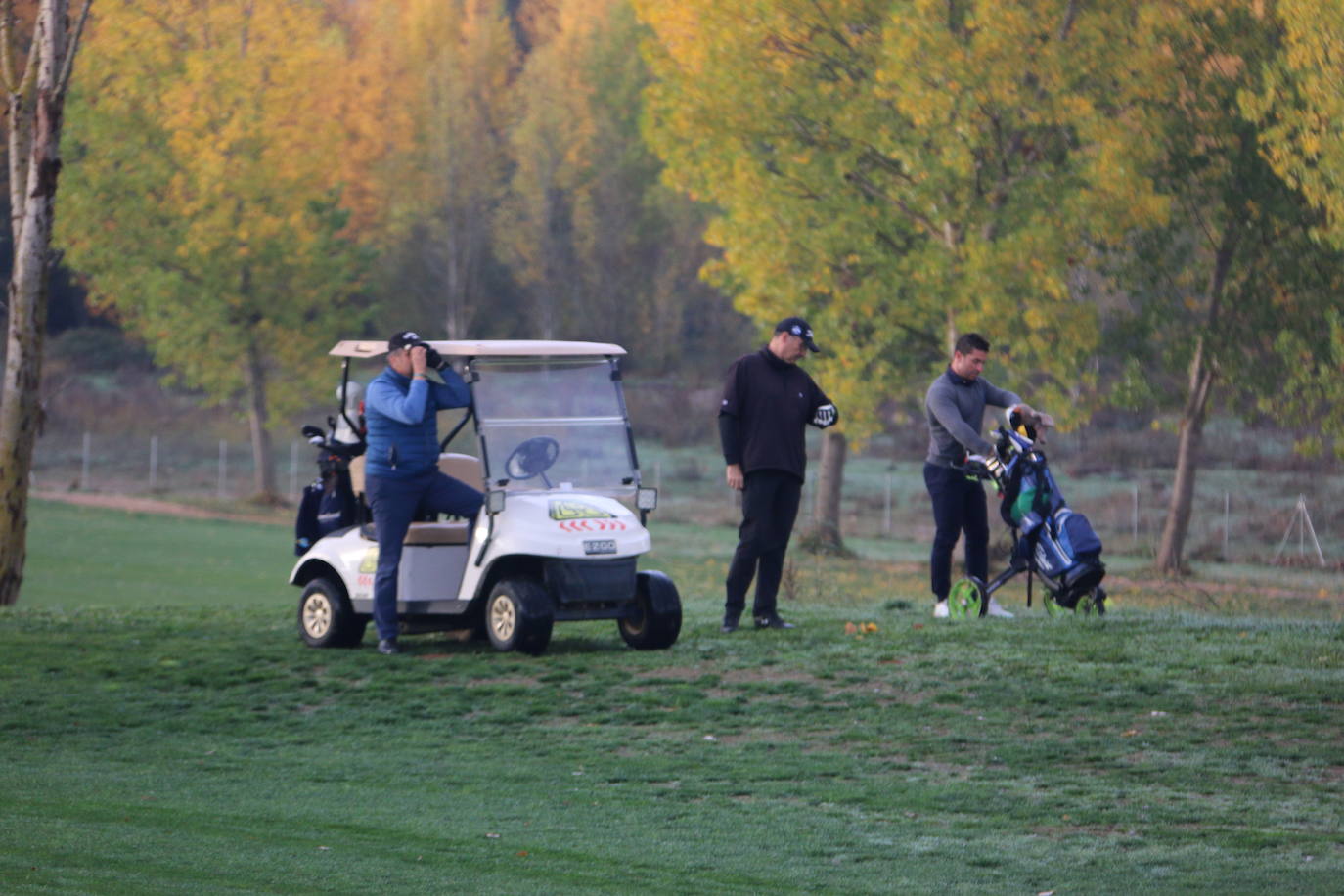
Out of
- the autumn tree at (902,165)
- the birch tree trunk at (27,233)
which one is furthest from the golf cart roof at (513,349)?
the autumn tree at (902,165)

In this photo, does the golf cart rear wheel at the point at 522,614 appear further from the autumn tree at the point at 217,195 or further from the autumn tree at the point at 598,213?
the autumn tree at the point at 598,213

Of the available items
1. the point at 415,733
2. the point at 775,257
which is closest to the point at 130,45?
the point at 775,257

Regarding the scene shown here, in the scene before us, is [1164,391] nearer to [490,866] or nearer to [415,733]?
[415,733]

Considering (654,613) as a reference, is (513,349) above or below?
above

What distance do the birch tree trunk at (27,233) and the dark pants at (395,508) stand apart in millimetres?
5056

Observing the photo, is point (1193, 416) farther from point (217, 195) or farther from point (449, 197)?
point (449, 197)

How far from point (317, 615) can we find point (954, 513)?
4450mm

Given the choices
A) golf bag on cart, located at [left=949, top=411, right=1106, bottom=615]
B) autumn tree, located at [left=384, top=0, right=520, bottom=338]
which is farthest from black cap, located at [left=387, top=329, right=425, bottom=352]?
autumn tree, located at [left=384, top=0, right=520, bottom=338]

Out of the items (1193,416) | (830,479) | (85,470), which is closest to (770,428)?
(1193,416)

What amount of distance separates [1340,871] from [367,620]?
7.28 metres

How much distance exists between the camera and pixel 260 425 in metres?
43.8

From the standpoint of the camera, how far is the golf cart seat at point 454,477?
1167 centimetres

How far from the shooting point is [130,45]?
3797 cm

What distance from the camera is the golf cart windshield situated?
1144 centimetres
